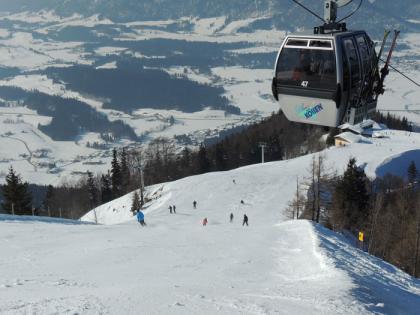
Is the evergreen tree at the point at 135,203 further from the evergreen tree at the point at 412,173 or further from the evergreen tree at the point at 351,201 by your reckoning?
the evergreen tree at the point at 412,173

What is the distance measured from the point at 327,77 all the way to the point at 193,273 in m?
6.29

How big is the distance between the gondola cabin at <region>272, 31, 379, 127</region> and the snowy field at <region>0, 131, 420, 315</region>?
4244mm

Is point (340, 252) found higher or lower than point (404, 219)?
higher

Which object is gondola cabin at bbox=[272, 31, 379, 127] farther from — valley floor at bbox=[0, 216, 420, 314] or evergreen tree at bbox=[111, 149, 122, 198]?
evergreen tree at bbox=[111, 149, 122, 198]

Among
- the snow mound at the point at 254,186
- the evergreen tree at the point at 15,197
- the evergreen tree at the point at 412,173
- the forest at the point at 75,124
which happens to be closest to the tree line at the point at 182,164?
the snow mound at the point at 254,186

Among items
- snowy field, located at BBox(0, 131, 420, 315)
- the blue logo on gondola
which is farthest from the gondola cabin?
snowy field, located at BBox(0, 131, 420, 315)

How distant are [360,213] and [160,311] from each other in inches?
1441

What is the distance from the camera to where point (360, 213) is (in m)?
44.1

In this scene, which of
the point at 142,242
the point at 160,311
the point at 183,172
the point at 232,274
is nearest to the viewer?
the point at 160,311

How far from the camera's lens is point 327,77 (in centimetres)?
1288

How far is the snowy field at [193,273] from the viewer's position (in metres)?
10.6

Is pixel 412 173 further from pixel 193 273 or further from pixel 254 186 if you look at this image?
pixel 193 273

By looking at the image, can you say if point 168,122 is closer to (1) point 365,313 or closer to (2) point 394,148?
(2) point 394,148

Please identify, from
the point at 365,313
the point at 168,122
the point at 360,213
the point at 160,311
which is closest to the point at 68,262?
the point at 160,311
